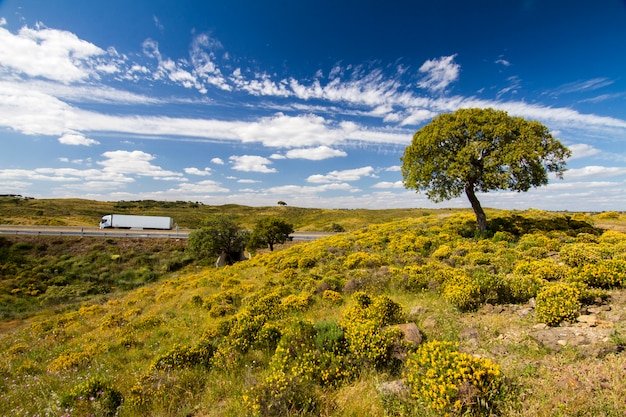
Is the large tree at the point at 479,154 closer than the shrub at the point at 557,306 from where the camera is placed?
No

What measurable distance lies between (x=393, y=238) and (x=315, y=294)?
12.0 m

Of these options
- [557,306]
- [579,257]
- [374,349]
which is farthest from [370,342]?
[579,257]

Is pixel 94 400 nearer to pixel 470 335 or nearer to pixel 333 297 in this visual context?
pixel 333 297

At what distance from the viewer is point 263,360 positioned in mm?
7473

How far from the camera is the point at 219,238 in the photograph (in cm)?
4312

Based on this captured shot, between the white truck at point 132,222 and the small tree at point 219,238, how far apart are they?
28886mm

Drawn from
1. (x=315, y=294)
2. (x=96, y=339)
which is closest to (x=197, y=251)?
(x=96, y=339)

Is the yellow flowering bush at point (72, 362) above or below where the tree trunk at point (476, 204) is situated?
below

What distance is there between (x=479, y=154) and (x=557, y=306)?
48.7 ft

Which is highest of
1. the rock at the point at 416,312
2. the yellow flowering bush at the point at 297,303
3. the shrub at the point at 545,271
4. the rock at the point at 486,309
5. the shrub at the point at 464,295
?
the shrub at the point at 545,271

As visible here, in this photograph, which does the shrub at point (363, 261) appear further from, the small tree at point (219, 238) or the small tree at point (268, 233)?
the small tree at point (219, 238)

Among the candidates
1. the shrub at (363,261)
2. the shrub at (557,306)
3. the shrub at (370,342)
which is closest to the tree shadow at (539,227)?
the shrub at (363,261)

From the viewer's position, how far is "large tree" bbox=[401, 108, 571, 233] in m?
18.0

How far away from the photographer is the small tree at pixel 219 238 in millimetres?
41812
